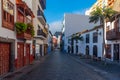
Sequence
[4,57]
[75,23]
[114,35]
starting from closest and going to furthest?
[4,57] < [114,35] < [75,23]

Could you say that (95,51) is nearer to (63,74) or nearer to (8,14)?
(63,74)

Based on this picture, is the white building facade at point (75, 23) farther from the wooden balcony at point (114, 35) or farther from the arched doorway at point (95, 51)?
the wooden balcony at point (114, 35)

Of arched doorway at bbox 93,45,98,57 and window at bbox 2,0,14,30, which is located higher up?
window at bbox 2,0,14,30

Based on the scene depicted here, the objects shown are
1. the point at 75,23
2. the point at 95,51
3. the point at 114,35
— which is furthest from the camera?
the point at 75,23

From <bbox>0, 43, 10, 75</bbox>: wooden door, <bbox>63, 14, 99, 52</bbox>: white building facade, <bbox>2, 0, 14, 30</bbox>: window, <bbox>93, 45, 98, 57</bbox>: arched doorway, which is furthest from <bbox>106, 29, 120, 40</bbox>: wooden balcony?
<bbox>63, 14, 99, 52</bbox>: white building facade

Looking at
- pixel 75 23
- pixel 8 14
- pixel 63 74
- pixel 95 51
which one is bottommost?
pixel 63 74

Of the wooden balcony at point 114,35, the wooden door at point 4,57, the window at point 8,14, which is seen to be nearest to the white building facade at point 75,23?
the wooden balcony at point 114,35

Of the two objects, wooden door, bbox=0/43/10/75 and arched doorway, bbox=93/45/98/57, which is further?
arched doorway, bbox=93/45/98/57

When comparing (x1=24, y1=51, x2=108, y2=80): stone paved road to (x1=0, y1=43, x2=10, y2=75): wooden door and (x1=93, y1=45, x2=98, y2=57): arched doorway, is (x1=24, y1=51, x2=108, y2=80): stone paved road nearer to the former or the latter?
(x1=0, y1=43, x2=10, y2=75): wooden door

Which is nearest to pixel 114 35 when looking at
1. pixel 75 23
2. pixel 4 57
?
pixel 4 57

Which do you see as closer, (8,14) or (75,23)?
(8,14)

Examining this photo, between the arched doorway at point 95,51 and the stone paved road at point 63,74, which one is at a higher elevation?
the arched doorway at point 95,51

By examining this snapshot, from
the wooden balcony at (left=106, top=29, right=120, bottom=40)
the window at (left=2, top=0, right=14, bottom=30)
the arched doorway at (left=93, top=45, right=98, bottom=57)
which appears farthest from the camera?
the arched doorway at (left=93, top=45, right=98, bottom=57)

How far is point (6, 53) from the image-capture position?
695 inches
